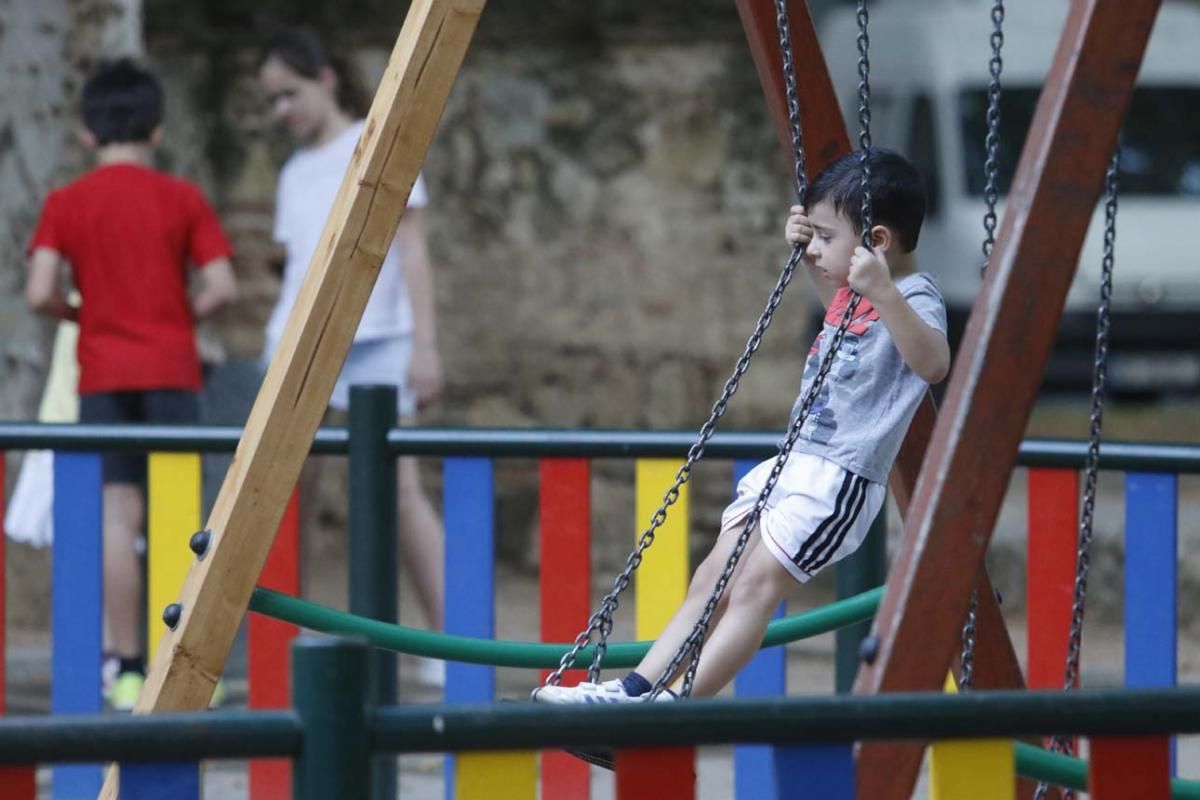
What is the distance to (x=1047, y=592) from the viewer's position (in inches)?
163

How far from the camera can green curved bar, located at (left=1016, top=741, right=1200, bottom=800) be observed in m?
2.94

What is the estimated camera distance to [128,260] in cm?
512

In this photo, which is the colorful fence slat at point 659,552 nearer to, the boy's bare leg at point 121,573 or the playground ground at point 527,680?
the playground ground at point 527,680

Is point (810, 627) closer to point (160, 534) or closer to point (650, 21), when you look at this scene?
Answer: point (160, 534)

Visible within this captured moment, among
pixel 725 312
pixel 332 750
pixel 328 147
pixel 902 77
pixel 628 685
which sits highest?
pixel 902 77

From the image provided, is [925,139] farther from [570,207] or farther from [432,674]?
[432,674]

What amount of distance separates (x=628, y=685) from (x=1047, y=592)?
1.34 meters

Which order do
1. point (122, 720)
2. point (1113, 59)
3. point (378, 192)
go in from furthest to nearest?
point (378, 192)
point (1113, 59)
point (122, 720)

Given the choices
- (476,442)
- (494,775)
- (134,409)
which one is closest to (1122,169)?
(134,409)

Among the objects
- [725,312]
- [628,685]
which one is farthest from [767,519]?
[725,312]

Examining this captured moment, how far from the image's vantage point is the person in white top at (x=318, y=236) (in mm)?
5387

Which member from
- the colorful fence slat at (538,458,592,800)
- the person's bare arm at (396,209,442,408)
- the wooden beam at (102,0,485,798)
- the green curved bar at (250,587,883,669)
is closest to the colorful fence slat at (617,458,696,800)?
the colorful fence slat at (538,458,592,800)

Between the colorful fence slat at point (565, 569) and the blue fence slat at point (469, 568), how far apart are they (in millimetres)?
113

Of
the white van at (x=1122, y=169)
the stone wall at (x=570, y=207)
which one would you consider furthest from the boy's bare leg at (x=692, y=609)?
the white van at (x=1122, y=169)
